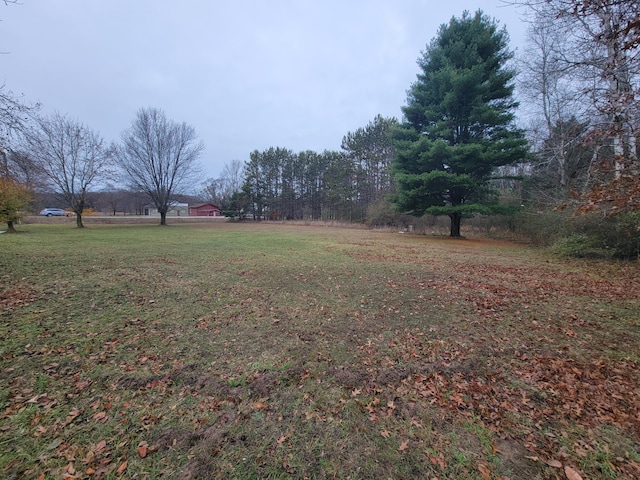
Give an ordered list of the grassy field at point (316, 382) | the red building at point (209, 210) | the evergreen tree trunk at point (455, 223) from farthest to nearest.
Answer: the red building at point (209, 210) < the evergreen tree trunk at point (455, 223) < the grassy field at point (316, 382)

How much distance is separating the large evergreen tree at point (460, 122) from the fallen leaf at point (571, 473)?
15250 millimetres

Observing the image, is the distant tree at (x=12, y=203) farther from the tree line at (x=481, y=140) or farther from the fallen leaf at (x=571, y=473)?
the fallen leaf at (x=571, y=473)

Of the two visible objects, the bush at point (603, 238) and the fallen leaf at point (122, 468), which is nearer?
the fallen leaf at point (122, 468)

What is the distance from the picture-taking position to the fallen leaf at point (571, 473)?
1.72 metres

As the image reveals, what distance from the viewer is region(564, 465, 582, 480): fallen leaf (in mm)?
1724

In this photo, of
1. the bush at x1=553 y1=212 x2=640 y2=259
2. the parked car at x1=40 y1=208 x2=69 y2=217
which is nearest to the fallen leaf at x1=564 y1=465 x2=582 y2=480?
the bush at x1=553 y1=212 x2=640 y2=259

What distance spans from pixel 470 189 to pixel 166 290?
674 inches

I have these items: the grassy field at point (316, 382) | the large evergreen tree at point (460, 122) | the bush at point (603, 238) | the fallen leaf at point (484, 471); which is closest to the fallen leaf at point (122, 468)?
the grassy field at point (316, 382)

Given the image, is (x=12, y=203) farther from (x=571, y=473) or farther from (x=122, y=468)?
(x=571, y=473)

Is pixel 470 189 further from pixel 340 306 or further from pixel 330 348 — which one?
pixel 330 348

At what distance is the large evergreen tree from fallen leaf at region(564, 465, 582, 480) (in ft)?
50.0

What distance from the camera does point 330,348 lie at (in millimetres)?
3416

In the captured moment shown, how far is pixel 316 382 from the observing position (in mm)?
2748

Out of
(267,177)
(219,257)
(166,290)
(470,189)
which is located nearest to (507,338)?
(166,290)
